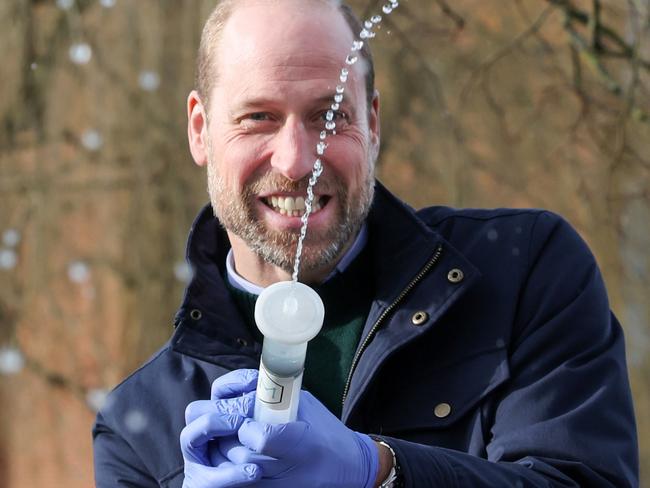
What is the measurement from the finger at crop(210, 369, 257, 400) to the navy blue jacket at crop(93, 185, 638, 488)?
0.25 meters

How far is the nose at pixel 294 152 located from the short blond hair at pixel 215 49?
253 millimetres

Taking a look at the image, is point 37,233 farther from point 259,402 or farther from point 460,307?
point 259,402

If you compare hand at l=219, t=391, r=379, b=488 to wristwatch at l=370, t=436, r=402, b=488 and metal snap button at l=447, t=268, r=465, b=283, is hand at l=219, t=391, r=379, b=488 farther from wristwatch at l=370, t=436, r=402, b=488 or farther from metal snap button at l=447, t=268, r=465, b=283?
metal snap button at l=447, t=268, r=465, b=283

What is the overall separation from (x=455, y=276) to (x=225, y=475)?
0.70 meters

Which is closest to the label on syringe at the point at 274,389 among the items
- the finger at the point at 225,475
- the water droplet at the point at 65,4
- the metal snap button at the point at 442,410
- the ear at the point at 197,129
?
the finger at the point at 225,475

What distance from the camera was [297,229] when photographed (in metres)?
2.59

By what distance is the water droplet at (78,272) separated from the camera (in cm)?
668

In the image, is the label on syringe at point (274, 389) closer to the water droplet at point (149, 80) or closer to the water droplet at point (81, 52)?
the water droplet at point (149, 80)

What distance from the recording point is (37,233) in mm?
6566

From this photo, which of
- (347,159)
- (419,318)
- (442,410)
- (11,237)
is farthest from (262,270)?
(11,237)

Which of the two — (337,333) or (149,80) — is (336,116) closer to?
(337,333)

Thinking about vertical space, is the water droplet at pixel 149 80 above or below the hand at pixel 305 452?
above

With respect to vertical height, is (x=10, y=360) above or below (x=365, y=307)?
below

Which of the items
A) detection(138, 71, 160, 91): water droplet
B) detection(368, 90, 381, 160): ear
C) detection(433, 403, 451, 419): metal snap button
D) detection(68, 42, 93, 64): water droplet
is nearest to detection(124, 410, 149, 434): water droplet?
detection(433, 403, 451, 419): metal snap button
